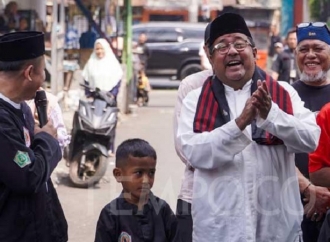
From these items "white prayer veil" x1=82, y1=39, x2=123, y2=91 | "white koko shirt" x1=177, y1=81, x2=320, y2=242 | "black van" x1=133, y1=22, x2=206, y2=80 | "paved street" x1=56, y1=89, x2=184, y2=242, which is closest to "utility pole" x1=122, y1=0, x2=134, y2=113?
"paved street" x1=56, y1=89, x2=184, y2=242

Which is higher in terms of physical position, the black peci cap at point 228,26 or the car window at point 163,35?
the black peci cap at point 228,26

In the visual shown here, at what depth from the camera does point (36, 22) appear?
15.7m

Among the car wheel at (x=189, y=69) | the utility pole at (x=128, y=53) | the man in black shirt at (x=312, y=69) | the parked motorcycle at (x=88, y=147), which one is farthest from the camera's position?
the car wheel at (x=189, y=69)

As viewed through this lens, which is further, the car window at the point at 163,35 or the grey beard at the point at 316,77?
the car window at the point at 163,35

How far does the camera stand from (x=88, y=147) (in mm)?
11141

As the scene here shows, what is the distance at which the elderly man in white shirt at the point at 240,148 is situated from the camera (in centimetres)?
445

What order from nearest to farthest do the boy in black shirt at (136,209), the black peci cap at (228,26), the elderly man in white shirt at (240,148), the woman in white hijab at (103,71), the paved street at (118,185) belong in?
the elderly man in white shirt at (240,148), the black peci cap at (228,26), the boy in black shirt at (136,209), the paved street at (118,185), the woman in white hijab at (103,71)

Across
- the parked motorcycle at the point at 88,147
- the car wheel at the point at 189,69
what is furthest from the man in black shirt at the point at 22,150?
the car wheel at the point at 189,69

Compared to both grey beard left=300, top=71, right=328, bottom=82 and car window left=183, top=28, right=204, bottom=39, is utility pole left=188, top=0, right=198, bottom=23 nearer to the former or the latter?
car window left=183, top=28, right=204, bottom=39

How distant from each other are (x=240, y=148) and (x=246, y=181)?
196 millimetres

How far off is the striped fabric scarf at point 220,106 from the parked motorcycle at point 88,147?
20.9 feet

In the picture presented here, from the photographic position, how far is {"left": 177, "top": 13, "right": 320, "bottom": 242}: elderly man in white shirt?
14.6 ft

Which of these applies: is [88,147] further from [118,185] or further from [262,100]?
[262,100]

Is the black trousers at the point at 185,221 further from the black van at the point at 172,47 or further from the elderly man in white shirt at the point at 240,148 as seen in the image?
the black van at the point at 172,47
